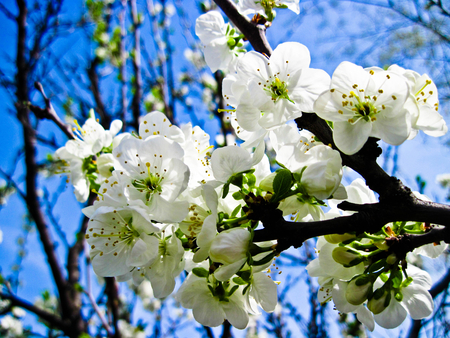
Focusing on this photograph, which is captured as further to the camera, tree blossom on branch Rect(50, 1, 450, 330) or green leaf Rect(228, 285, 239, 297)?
green leaf Rect(228, 285, 239, 297)

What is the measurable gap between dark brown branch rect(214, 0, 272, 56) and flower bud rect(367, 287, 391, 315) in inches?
40.3

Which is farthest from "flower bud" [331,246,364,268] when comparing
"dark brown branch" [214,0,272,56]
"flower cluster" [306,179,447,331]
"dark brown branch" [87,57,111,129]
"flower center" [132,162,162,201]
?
"dark brown branch" [87,57,111,129]

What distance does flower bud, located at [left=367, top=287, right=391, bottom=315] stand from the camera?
117 cm

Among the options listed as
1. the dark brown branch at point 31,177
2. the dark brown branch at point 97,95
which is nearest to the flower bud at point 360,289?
the dark brown branch at point 31,177

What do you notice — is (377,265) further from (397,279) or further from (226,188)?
(226,188)

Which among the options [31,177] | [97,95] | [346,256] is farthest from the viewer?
[97,95]

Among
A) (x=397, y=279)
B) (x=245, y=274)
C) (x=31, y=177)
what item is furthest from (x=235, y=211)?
(x=31, y=177)

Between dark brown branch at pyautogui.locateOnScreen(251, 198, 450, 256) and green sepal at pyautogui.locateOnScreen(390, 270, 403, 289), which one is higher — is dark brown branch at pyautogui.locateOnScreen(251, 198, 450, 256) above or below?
above

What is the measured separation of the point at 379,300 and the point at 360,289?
107 millimetres

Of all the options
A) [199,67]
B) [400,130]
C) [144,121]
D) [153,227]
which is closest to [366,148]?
[400,130]

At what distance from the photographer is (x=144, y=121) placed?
137cm

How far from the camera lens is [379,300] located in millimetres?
1170

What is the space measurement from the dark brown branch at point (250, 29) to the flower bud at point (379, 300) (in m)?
1.02

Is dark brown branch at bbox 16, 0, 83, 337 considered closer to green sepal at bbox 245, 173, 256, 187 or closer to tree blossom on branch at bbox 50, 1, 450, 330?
tree blossom on branch at bbox 50, 1, 450, 330
